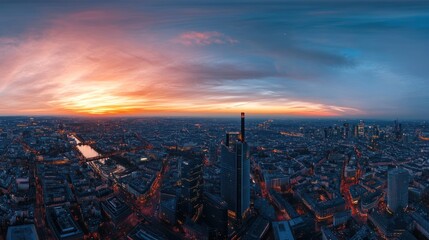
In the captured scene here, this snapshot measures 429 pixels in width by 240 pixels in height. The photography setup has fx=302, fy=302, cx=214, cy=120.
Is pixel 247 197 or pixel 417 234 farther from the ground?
pixel 247 197

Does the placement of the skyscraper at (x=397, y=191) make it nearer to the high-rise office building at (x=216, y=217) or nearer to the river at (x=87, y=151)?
the high-rise office building at (x=216, y=217)

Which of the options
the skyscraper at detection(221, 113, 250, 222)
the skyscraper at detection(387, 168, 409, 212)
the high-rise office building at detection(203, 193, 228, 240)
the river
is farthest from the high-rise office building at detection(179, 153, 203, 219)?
the river

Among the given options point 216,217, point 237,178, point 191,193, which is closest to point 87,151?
point 191,193

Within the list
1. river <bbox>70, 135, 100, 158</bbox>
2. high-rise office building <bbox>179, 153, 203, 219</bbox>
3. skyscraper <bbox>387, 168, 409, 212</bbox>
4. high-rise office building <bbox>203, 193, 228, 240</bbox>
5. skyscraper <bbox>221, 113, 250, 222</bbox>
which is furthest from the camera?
river <bbox>70, 135, 100, 158</bbox>

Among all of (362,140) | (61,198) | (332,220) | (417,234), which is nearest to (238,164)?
(332,220)

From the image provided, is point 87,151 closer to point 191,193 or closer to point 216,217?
point 191,193

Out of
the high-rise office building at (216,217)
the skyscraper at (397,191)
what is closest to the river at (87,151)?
the high-rise office building at (216,217)

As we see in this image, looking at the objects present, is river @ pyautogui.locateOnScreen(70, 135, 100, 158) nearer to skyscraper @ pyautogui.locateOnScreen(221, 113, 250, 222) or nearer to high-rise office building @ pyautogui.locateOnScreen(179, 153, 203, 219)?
high-rise office building @ pyautogui.locateOnScreen(179, 153, 203, 219)

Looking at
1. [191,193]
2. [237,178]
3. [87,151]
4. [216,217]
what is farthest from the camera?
[87,151]

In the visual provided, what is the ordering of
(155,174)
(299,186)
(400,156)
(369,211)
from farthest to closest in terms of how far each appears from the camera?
(400,156) → (155,174) → (299,186) → (369,211)

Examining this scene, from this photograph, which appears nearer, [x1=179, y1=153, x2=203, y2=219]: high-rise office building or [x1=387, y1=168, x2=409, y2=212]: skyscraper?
[x1=179, y1=153, x2=203, y2=219]: high-rise office building

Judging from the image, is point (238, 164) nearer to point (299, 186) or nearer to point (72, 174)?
point (299, 186)
